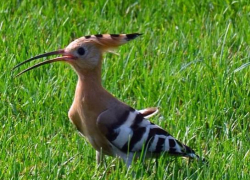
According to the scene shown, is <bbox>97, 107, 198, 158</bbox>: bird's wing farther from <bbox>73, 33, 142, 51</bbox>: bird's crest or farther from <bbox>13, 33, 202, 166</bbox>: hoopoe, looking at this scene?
<bbox>73, 33, 142, 51</bbox>: bird's crest

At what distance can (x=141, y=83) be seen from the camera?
5.71 meters

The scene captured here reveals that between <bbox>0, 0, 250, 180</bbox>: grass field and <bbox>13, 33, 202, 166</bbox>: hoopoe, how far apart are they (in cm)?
11

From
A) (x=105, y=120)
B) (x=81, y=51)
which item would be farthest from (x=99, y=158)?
(x=81, y=51)

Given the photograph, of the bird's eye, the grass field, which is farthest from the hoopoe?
the grass field

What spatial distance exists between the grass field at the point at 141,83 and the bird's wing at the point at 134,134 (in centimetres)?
10

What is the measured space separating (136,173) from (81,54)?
0.76 meters

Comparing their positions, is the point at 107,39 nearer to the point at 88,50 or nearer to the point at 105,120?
the point at 88,50

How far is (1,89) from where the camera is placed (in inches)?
218

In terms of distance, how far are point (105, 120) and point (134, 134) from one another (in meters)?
0.19

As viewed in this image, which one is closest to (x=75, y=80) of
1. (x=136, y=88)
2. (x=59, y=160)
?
(x=136, y=88)

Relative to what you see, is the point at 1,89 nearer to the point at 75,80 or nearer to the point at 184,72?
the point at 75,80

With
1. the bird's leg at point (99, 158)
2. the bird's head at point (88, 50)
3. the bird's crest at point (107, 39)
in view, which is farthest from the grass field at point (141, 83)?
the bird's crest at point (107, 39)

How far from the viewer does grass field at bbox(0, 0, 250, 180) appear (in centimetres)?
464

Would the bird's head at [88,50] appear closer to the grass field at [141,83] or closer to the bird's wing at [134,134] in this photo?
the bird's wing at [134,134]
